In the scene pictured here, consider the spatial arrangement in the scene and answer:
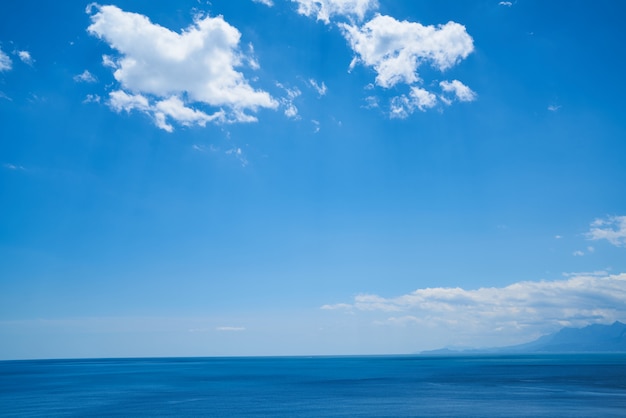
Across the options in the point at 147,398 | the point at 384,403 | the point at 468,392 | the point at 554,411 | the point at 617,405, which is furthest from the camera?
the point at 468,392

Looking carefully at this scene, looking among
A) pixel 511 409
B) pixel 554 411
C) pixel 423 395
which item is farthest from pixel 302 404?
pixel 554 411

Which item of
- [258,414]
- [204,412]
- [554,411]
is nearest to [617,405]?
[554,411]

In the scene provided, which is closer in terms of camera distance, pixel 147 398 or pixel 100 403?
pixel 100 403

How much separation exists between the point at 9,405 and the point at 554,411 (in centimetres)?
7126

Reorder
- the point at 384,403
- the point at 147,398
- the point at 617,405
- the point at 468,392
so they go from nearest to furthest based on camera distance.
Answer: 1. the point at 617,405
2. the point at 384,403
3. the point at 147,398
4. the point at 468,392

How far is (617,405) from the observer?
196 feet

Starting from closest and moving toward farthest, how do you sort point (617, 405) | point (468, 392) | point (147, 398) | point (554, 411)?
point (554, 411) < point (617, 405) < point (147, 398) < point (468, 392)

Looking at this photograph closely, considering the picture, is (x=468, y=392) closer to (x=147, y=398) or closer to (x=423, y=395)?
(x=423, y=395)

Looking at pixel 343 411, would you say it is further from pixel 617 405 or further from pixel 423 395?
pixel 617 405

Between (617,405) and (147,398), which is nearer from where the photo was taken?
(617,405)

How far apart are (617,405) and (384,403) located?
27927mm

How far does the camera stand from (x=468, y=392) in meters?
81.1

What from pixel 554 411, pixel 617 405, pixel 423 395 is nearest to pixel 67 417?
pixel 423 395

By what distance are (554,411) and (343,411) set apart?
933 inches
